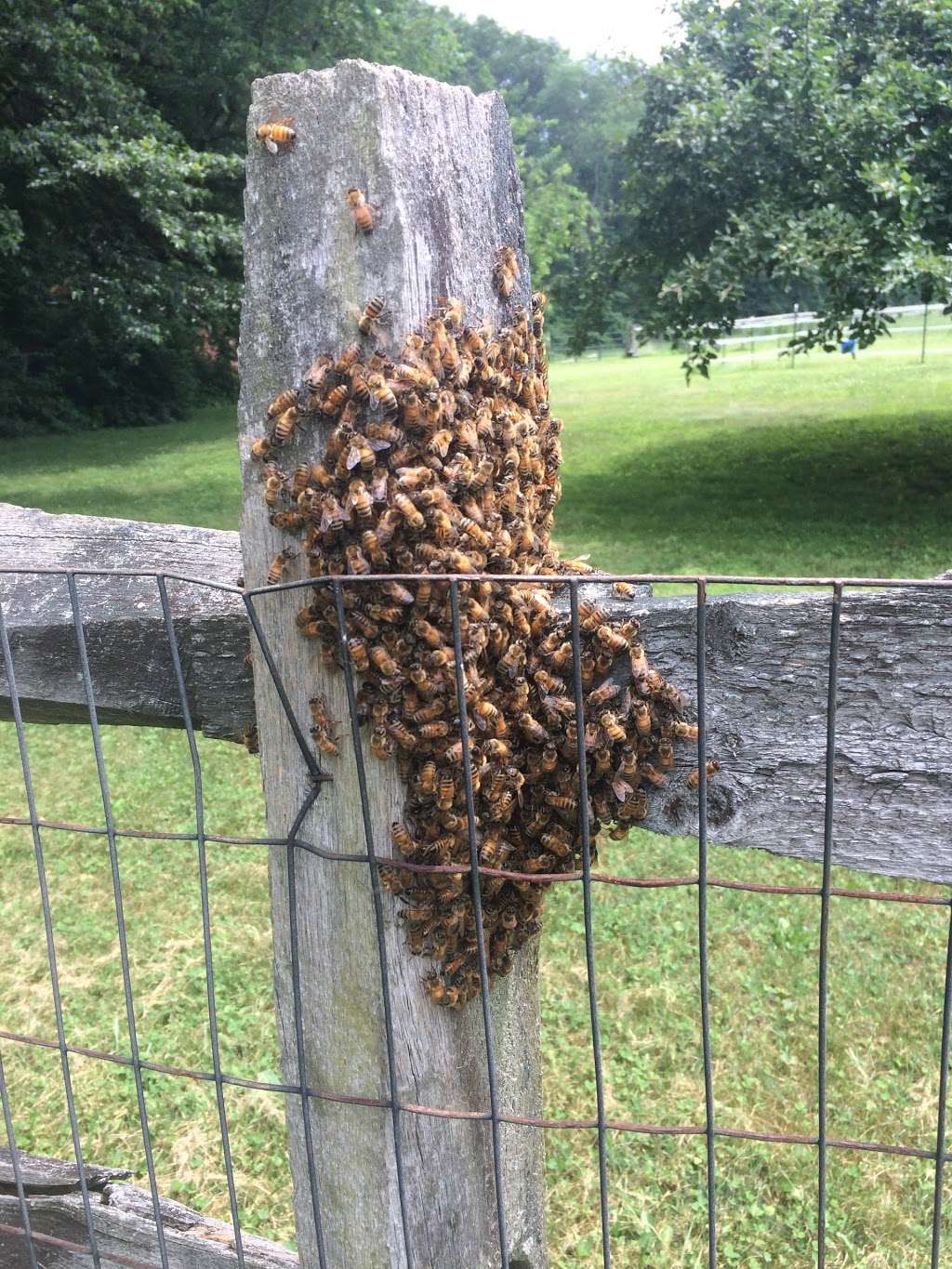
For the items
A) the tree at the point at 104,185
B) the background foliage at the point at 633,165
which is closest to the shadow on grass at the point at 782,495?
the background foliage at the point at 633,165

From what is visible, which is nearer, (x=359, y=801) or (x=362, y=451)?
(x=362, y=451)

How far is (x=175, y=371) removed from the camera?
76.8ft

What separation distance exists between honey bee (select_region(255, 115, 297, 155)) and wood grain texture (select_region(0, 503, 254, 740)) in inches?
28.0

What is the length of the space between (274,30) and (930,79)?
1355cm

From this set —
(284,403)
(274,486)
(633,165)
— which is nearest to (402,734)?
(274,486)

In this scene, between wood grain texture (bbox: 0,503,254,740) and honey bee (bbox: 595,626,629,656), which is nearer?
honey bee (bbox: 595,626,629,656)

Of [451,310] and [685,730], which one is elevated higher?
[451,310]

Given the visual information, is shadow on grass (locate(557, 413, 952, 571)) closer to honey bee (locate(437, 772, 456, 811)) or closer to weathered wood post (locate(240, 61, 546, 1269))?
weathered wood post (locate(240, 61, 546, 1269))

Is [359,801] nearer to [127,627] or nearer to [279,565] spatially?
[279,565]

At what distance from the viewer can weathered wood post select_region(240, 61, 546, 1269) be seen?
1.44 m

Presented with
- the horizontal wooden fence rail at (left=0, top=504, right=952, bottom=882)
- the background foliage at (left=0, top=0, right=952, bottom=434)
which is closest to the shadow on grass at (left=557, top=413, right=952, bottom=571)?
the background foliage at (left=0, top=0, right=952, bottom=434)

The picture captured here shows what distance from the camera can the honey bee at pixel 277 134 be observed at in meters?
1.43

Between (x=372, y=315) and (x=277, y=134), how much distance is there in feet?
0.90

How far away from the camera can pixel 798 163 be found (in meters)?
9.01
